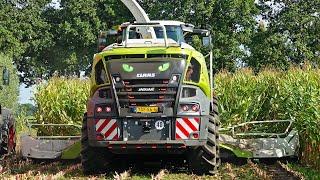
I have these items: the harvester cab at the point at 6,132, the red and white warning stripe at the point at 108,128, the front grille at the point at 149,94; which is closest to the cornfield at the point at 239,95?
the harvester cab at the point at 6,132

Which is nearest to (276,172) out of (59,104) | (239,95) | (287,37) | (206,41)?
(206,41)

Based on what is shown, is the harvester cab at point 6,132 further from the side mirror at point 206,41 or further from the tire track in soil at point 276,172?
the tire track in soil at point 276,172

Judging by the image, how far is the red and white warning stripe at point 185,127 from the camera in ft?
33.2

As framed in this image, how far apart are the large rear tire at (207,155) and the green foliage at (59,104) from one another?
6.30 m

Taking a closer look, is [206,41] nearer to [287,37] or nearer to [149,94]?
[149,94]

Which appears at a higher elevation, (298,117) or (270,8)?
(270,8)

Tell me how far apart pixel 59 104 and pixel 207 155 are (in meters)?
7.28

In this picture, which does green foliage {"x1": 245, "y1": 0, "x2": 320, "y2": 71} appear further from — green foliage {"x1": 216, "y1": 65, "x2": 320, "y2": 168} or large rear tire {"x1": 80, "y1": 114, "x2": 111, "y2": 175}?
large rear tire {"x1": 80, "y1": 114, "x2": 111, "y2": 175}

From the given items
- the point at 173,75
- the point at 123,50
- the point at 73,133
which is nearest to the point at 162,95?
the point at 173,75

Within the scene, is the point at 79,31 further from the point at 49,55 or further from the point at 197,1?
the point at 197,1

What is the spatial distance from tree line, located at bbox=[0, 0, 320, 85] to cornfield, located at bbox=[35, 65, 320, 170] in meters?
24.1

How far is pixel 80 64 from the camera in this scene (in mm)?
46188

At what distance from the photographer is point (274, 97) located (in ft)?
53.8

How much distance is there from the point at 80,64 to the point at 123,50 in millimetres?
35958
